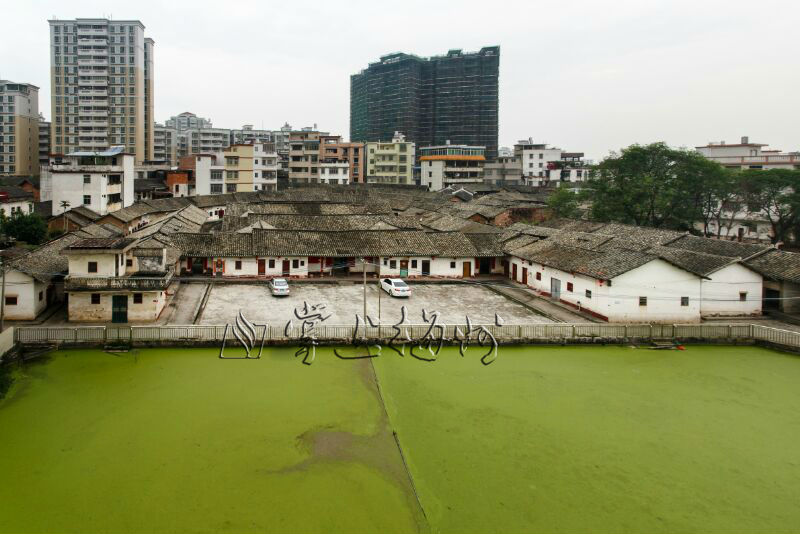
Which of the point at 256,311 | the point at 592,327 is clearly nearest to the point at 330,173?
the point at 256,311

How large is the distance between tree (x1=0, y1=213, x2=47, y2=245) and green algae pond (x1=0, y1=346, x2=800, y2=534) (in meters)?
18.0

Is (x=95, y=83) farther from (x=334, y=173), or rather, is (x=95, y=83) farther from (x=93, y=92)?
(x=334, y=173)

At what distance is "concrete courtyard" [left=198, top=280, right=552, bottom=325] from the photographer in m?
20.9

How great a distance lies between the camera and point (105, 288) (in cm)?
1948

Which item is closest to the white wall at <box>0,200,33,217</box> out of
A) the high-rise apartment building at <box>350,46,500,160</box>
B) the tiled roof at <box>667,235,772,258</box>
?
the tiled roof at <box>667,235,772,258</box>

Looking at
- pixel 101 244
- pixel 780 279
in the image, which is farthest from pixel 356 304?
pixel 780 279

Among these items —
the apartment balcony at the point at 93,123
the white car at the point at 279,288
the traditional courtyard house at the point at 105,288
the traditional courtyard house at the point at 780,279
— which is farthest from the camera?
the apartment balcony at the point at 93,123

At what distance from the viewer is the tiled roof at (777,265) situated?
2225cm

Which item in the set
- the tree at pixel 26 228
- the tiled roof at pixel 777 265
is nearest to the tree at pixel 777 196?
the tiled roof at pixel 777 265

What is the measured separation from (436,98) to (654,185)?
67.2 meters

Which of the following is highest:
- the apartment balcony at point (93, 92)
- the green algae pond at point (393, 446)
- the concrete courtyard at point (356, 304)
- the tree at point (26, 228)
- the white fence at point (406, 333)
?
the apartment balcony at point (93, 92)

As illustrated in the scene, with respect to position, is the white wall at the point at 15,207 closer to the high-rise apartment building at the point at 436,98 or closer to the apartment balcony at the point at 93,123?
the apartment balcony at the point at 93,123

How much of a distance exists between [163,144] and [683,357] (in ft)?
265

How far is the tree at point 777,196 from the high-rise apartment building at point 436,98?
190 ft
